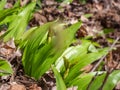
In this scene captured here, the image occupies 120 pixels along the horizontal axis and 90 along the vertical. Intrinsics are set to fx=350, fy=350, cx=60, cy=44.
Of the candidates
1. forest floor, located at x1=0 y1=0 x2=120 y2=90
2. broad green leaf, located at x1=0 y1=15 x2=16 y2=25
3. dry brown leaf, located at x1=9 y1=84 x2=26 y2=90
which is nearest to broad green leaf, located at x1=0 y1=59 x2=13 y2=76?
dry brown leaf, located at x1=9 y1=84 x2=26 y2=90

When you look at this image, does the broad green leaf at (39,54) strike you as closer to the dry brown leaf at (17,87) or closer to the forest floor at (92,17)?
the dry brown leaf at (17,87)

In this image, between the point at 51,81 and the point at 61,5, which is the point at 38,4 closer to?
the point at 61,5

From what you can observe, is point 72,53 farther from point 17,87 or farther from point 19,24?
point 17,87

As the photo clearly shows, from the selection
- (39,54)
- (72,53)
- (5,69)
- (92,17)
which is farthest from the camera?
(92,17)

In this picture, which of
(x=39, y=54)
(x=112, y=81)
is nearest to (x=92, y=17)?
(x=39, y=54)

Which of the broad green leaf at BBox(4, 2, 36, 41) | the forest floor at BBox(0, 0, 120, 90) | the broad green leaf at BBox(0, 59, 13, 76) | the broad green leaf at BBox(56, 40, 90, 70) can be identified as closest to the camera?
the broad green leaf at BBox(0, 59, 13, 76)

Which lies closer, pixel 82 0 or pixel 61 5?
pixel 61 5

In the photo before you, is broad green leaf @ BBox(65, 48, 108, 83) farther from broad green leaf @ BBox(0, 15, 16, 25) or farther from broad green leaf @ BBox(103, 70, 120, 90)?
broad green leaf @ BBox(0, 15, 16, 25)

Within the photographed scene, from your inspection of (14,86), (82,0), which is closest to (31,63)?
(14,86)

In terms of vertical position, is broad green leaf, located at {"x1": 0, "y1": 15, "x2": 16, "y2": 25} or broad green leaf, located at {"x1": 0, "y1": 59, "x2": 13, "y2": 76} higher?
broad green leaf, located at {"x1": 0, "y1": 15, "x2": 16, "y2": 25}

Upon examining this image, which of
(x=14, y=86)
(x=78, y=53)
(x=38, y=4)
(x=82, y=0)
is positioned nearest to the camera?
(x=14, y=86)

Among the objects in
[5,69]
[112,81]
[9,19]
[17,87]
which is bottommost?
[112,81]
